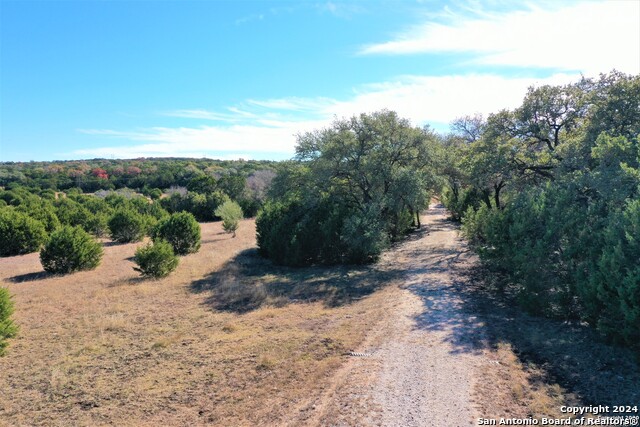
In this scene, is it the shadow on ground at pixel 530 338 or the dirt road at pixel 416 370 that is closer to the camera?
the dirt road at pixel 416 370

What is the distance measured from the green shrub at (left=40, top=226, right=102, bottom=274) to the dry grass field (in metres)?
0.72

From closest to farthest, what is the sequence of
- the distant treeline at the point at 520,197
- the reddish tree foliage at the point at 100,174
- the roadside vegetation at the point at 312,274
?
the roadside vegetation at the point at 312,274 < the distant treeline at the point at 520,197 < the reddish tree foliage at the point at 100,174

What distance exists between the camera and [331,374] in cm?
710

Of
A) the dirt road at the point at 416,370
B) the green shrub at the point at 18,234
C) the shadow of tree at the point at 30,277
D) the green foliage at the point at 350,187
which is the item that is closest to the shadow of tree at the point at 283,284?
the green foliage at the point at 350,187

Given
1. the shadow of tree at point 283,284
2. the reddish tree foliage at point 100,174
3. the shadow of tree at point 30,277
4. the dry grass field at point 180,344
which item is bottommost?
Result: the shadow of tree at point 283,284

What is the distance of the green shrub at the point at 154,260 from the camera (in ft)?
54.5

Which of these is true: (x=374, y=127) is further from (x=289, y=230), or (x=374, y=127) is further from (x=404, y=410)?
(x=404, y=410)

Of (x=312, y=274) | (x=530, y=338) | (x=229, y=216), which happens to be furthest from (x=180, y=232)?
(x=530, y=338)

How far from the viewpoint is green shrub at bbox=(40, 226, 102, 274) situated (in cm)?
1736

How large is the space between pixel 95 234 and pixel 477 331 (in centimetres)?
3159

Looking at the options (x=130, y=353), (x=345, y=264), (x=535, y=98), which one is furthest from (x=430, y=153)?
(x=130, y=353)

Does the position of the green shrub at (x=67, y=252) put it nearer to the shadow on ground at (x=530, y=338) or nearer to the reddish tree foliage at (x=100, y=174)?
the shadow on ground at (x=530, y=338)

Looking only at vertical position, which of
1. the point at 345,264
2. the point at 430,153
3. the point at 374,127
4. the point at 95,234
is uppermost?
the point at 374,127

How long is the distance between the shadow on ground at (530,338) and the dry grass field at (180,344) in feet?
6.17
